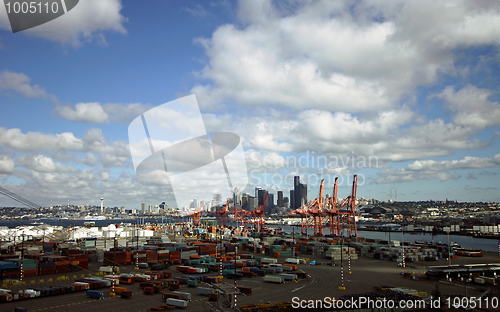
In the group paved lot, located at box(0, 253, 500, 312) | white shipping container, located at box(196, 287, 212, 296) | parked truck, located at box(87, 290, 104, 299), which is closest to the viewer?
paved lot, located at box(0, 253, 500, 312)

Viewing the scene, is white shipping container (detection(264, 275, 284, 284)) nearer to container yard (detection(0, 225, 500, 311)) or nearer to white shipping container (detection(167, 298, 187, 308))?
container yard (detection(0, 225, 500, 311))

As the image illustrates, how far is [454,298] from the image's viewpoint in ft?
73.1

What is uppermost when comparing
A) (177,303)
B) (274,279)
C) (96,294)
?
(177,303)

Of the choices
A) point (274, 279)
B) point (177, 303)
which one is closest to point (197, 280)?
point (274, 279)

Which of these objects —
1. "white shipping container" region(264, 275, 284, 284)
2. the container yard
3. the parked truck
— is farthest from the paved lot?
"white shipping container" region(264, 275, 284, 284)

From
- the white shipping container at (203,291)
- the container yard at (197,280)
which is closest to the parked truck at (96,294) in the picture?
the container yard at (197,280)

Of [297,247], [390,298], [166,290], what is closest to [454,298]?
[390,298]

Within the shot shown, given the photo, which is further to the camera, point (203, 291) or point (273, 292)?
point (273, 292)

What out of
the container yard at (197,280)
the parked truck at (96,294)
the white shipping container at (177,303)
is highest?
the white shipping container at (177,303)

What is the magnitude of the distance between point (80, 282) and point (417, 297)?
82.8ft

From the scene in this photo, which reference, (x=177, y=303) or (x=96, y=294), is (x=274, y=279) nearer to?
(x=177, y=303)

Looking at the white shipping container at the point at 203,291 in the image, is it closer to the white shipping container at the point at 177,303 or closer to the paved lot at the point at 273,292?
the paved lot at the point at 273,292

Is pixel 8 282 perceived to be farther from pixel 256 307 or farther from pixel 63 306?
pixel 256 307

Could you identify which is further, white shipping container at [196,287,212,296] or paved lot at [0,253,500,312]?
white shipping container at [196,287,212,296]
